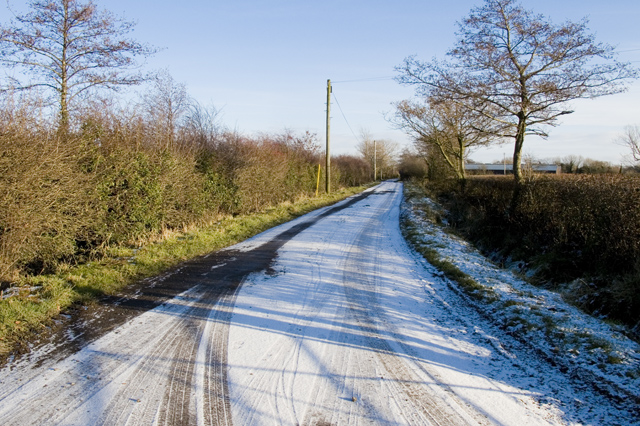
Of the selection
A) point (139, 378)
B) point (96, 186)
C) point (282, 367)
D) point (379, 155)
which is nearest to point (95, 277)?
point (96, 186)

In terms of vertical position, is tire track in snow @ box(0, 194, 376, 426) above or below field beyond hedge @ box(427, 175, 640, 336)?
below

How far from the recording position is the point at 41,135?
6.78 meters

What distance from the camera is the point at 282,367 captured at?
390 cm

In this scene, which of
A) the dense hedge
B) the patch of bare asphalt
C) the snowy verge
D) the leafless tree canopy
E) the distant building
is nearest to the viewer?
the snowy verge

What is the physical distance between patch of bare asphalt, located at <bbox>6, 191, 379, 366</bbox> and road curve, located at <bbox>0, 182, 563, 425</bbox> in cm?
14

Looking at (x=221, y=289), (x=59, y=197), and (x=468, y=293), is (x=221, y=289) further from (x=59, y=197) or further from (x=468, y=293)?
(x=468, y=293)

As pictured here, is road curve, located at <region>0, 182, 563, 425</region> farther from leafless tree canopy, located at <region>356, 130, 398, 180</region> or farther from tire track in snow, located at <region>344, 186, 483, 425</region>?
leafless tree canopy, located at <region>356, 130, 398, 180</region>

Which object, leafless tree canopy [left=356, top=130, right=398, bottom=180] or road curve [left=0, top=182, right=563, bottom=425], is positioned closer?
road curve [left=0, top=182, right=563, bottom=425]

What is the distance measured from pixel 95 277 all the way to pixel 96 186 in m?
2.14

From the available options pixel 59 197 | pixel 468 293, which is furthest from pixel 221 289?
pixel 468 293

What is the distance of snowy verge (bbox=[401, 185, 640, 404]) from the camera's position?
12.4 ft

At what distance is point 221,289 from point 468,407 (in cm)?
430

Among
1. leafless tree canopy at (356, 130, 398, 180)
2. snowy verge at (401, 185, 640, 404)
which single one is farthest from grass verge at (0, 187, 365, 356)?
leafless tree canopy at (356, 130, 398, 180)

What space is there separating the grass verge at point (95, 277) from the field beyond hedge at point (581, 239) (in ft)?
24.6
